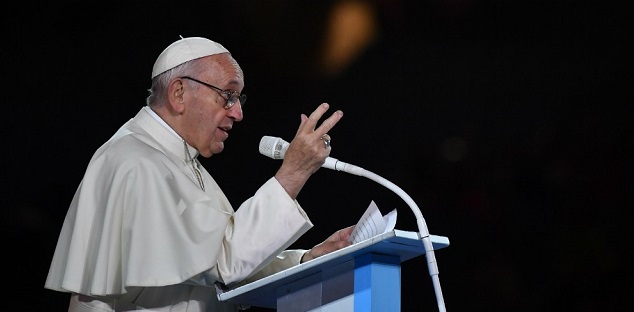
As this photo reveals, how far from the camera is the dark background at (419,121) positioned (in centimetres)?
437

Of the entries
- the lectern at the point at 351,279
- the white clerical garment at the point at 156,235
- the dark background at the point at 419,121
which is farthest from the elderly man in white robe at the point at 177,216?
the dark background at the point at 419,121

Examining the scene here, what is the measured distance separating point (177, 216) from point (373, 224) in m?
0.56

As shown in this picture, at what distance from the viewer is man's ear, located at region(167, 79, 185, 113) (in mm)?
2979

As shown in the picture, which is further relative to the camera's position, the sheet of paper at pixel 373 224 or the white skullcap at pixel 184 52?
the white skullcap at pixel 184 52

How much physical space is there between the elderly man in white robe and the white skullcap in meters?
0.06

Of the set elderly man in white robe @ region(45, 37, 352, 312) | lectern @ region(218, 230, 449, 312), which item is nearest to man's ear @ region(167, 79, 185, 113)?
elderly man in white robe @ region(45, 37, 352, 312)

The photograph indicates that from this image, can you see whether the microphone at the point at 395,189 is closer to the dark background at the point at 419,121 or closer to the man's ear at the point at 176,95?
the man's ear at the point at 176,95

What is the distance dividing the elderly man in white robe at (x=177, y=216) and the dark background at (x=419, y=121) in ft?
5.07

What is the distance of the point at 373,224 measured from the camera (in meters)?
2.36

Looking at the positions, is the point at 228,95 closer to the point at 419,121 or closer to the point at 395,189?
the point at 395,189

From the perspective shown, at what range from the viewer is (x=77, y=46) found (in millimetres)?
4488

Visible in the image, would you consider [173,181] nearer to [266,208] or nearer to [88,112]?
[266,208]

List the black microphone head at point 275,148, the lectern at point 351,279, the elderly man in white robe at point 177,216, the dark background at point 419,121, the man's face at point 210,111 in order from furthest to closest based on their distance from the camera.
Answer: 1. the dark background at point 419,121
2. the man's face at point 210,111
3. the black microphone head at point 275,148
4. the elderly man in white robe at point 177,216
5. the lectern at point 351,279

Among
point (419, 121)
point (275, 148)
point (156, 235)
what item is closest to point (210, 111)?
point (275, 148)
